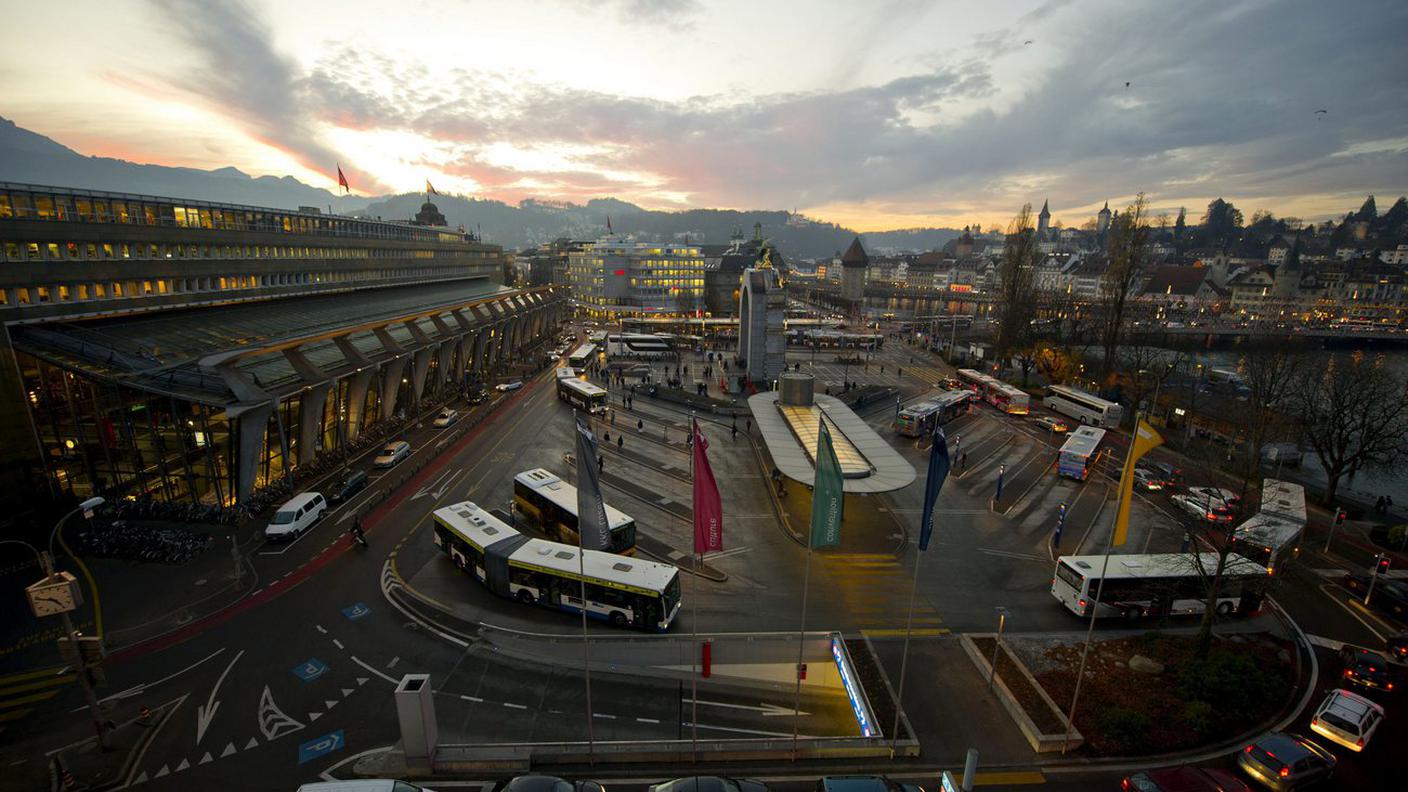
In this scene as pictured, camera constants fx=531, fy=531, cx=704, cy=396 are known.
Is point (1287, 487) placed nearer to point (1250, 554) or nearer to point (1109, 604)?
point (1250, 554)

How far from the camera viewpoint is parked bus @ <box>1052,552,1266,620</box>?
23375 millimetres

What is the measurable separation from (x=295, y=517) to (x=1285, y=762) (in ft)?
140

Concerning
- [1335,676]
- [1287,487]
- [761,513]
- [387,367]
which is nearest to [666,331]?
[387,367]

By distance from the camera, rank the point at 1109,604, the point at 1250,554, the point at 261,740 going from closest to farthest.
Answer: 1. the point at 261,740
2. the point at 1109,604
3. the point at 1250,554

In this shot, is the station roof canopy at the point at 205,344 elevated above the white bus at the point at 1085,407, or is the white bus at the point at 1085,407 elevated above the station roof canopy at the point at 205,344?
the station roof canopy at the point at 205,344

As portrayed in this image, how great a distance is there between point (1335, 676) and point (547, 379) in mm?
71766

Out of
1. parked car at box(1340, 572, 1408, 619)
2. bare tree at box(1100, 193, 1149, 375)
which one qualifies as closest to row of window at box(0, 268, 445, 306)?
parked car at box(1340, 572, 1408, 619)

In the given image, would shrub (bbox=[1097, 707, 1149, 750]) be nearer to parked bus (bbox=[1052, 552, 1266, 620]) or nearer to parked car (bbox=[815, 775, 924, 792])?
parked bus (bbox=[1052, 552, 1266, 620])

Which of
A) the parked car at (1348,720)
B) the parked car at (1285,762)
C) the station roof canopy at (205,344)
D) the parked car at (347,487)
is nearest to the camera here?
the parked car at (1285,762)

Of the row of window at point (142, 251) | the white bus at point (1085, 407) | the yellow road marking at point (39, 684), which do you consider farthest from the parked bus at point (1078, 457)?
the row of window at point (142, 251)

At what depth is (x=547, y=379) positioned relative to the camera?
73.8 metres

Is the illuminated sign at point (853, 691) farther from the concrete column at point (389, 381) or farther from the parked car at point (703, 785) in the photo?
the concrete column at point (389, 381)

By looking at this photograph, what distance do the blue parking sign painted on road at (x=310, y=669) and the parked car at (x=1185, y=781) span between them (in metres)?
26.9

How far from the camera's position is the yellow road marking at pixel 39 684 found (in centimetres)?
1883
